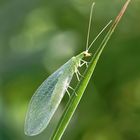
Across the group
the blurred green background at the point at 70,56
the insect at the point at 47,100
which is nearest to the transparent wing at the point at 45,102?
the insect at the point at 47,100

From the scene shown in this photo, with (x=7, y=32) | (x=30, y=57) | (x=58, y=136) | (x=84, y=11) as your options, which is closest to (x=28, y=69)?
(x=30, y=57)

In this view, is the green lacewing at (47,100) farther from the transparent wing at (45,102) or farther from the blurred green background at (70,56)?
the blurred green background at (70,56)

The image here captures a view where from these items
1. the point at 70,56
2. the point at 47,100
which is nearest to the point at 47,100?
the point at 47,100

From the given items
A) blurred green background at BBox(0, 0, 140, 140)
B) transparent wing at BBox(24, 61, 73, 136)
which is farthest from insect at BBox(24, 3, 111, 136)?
blurred green background at BBox(0, 0, 140, 140)

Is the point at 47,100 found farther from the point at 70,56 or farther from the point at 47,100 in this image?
the point at 70,56

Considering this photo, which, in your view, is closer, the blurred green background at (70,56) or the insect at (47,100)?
the insect at (47,100)

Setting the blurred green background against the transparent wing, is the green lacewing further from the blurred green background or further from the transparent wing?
the blurred green background

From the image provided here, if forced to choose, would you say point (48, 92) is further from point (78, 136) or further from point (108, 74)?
point (108, 74)
